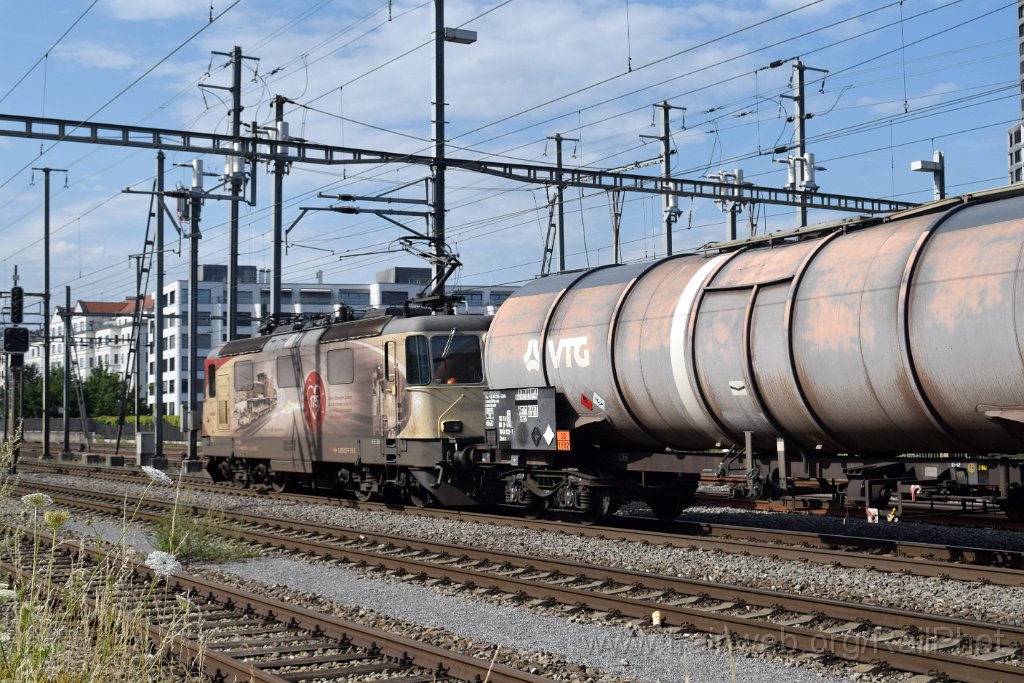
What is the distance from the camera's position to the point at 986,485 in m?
10.2

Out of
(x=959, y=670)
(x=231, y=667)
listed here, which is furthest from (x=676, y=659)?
(x=231, y=667)

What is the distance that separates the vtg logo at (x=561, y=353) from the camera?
1404cm

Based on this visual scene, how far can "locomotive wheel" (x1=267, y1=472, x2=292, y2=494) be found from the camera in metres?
22.6

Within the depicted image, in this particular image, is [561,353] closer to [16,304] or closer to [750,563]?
[750,563]

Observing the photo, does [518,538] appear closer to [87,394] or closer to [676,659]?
[676,659]

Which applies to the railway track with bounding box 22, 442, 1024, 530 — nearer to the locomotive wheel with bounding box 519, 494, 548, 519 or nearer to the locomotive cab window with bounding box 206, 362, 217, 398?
the locomotive wheel with bounding box 519, 494, 548, 519

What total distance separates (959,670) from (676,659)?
1.96 m

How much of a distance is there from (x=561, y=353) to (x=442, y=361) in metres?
3.67

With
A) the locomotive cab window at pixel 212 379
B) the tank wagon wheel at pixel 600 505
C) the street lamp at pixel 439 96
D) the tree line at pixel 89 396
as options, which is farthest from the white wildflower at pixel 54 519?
the tree line at pixel 89 396

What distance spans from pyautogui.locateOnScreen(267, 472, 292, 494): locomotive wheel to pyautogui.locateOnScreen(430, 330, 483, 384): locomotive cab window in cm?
659

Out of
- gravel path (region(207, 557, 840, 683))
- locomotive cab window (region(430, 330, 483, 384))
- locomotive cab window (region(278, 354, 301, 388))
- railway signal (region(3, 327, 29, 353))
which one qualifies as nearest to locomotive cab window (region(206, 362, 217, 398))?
locomotive cab window (region(278, 354, 301, 388))

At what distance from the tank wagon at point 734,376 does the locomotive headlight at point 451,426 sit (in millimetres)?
37

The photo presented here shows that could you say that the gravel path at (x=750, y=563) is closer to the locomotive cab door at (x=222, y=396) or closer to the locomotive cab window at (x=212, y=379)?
the locomotive cab door at (x=222, y=396)

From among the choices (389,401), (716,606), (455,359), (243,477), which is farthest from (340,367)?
(716,606)
